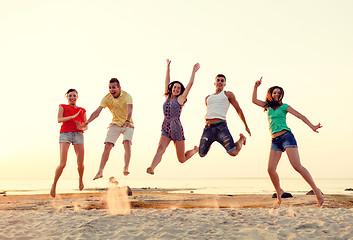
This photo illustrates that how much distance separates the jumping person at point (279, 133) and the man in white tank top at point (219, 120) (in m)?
0.66

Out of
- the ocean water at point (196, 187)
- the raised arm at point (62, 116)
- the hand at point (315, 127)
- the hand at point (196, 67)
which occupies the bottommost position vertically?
the ocean water at point (196, 187)

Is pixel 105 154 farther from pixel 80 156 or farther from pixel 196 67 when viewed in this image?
pixel 196 67

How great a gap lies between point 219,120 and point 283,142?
164cm

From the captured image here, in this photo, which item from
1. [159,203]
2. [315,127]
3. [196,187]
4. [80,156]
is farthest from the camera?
[196,187]

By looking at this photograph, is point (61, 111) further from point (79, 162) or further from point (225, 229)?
point (225, 229)

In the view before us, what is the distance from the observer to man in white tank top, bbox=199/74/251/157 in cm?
862

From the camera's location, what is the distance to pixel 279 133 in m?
8.36

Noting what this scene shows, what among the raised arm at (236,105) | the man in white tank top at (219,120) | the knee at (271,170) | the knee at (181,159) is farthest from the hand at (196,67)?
the knee at (271,170)

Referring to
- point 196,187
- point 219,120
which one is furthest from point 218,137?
point 196,187

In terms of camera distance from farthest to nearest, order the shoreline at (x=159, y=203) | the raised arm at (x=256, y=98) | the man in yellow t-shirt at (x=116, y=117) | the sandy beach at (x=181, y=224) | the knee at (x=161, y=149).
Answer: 1. the shoreline at (x=159, y=203)
2. the man in yellow t-shirt at (x=116, y=117)
3. the knee at (x=161, y=149)
4. the raised arm at (x=256, y=98)
5. the sandy beach at (x=181, y=224)

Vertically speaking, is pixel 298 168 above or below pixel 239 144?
below

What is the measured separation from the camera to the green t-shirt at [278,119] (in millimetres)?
8367

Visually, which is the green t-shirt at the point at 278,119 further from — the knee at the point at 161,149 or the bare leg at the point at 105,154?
the bare leg at the point at 105,154

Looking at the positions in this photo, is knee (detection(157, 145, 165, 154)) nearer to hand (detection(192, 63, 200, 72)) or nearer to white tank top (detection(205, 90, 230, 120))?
white tank top (detection(205, 90, 230, 120))
